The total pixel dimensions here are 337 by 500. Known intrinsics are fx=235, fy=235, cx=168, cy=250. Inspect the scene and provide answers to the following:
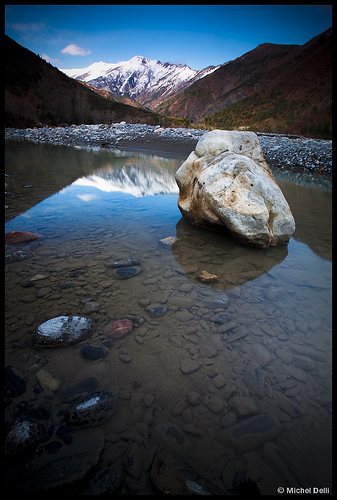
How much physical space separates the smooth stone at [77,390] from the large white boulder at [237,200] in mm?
2908

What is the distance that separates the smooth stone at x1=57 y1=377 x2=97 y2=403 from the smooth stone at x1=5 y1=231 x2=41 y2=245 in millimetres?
2855

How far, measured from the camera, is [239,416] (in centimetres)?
158

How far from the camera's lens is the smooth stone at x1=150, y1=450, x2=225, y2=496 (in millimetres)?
1185

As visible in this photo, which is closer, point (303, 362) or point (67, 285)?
point (303, 362)

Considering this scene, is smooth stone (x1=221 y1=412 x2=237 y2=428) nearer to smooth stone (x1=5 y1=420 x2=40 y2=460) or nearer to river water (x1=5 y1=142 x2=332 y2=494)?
river water (x1=5 y1=142 x2=332 y2=494)

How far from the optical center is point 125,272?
3088 millimetres

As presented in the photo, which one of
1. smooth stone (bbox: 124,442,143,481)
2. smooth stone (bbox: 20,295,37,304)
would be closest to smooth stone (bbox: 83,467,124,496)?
smooth stone (bbox: 124,442,143,481)

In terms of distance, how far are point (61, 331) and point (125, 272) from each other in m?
1.17

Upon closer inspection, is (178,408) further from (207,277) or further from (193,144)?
(193,144)

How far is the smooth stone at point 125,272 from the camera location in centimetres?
303

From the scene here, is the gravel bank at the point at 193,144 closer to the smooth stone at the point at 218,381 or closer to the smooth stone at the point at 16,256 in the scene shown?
the smooth stone at the point at 218,381

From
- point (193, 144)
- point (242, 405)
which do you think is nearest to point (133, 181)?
point (242, 405)

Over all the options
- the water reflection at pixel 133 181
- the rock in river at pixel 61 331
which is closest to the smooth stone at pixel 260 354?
the rock in river at pixel 61 331

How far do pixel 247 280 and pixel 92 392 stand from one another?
2.25 metres
